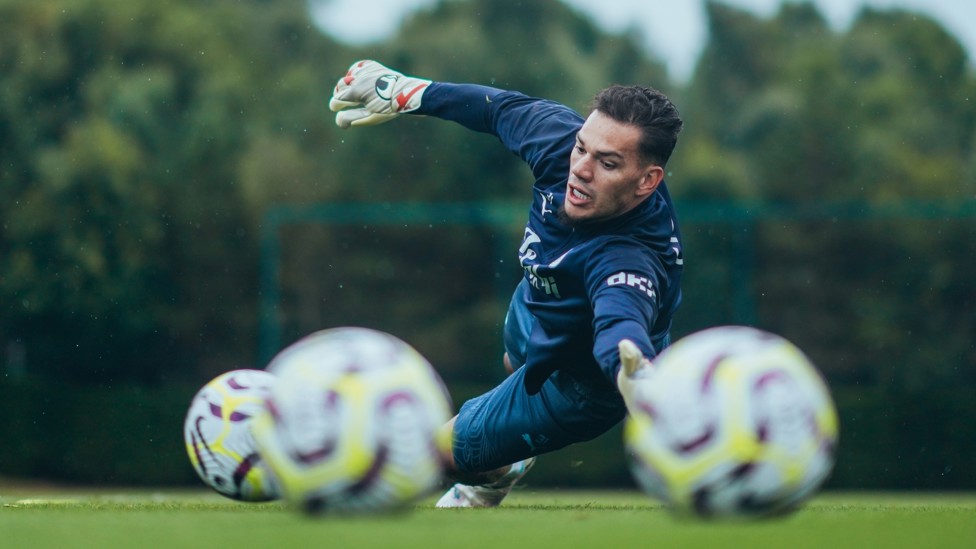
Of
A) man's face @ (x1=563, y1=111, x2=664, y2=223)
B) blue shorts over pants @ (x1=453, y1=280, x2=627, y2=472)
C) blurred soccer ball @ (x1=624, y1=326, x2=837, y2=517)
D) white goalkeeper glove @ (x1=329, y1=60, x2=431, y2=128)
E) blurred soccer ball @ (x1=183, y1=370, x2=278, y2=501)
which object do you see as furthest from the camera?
white goalkeeper glove @ (x1=329, y1=60, x2=431, y2=128)

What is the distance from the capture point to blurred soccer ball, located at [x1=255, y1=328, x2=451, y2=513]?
4.45 metres

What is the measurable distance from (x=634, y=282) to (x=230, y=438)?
75.8 inches

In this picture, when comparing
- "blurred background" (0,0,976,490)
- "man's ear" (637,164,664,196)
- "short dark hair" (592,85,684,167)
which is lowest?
"blurred background" (0,0,976,490)

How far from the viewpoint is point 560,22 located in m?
43.7

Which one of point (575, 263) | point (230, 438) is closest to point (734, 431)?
point (575, 263)

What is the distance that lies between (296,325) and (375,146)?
43.7 feet

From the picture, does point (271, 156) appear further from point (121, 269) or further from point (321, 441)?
point (321, 441)

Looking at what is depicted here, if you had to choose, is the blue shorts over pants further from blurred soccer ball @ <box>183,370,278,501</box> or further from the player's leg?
blurred soccer ball @ <box>183,370,278,501</box>

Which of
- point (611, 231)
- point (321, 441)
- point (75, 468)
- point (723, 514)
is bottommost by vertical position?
point (75, 468)

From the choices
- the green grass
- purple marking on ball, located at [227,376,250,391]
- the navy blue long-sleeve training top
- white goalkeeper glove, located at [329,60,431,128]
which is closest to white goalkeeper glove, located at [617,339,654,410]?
the navy blue long-sleeve training top

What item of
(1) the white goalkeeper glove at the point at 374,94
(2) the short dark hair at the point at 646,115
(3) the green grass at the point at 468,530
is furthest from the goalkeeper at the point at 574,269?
(3) the green grass at the point at 468,530

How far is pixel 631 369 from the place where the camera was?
15.7 feet

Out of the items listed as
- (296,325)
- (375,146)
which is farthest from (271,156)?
(296,325)

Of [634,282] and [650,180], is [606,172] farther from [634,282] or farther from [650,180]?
[634,282]
